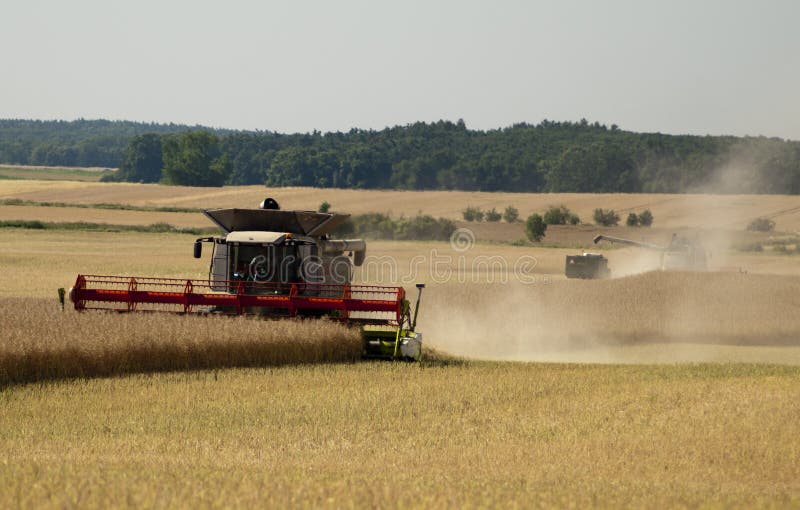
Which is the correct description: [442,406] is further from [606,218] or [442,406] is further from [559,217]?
[606,218]

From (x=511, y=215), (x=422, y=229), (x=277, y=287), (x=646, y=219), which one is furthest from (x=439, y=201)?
(x=277, y=287)

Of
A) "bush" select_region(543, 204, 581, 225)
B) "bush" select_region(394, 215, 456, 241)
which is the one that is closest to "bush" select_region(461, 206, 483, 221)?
"bush" select_region(543, 204, 581, 225)

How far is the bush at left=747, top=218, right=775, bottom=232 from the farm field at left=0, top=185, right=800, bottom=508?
36111mm

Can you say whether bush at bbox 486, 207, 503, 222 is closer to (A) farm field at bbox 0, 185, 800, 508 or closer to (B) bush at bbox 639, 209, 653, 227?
(B) bush at bbox 639, 209, 653, 227

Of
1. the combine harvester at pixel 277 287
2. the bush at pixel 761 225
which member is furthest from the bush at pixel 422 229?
the combine harvester at pixel 277 287

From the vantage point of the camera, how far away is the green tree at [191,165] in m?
129

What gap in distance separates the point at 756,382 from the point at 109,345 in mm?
9536

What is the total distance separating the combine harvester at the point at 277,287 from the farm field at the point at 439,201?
48873mm

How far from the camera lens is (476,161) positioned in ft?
444

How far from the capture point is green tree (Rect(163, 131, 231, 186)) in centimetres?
12925

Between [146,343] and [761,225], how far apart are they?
174 feet

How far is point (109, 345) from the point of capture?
650 inches

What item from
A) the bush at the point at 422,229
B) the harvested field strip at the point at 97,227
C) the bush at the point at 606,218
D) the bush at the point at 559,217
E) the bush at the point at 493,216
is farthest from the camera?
the bush at the point at 493,216

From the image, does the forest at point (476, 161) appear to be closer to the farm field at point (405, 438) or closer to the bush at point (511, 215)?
the bush at point (511, 215)
